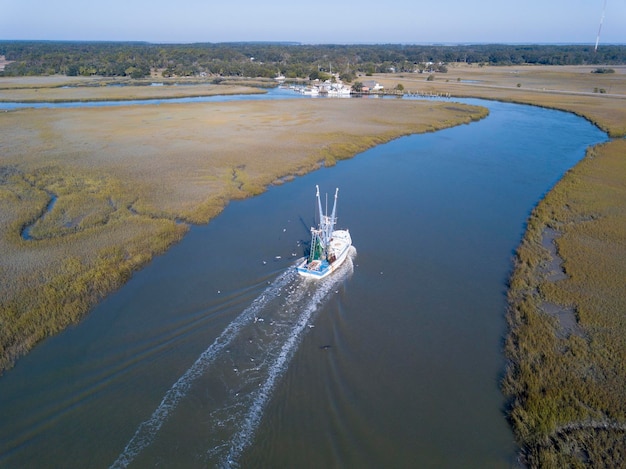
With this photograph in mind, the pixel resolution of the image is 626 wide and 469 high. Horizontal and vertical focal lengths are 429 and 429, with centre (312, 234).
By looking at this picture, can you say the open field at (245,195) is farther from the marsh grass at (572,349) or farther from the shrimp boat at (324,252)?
the shrimp boat at (324,252)

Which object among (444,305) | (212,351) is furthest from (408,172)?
(212,351)

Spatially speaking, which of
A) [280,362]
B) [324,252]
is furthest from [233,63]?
[280,362]

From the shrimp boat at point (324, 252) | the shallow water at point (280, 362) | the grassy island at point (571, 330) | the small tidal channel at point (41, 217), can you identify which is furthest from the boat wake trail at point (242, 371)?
the small tidal channel at point (41, 217)

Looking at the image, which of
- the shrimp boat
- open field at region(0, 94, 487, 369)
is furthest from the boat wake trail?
open field at region(0, 94, 487, 369)

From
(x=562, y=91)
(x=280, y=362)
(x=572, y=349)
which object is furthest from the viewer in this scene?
(x=562, y=91)

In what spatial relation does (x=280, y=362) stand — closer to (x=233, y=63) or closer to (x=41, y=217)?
(x=41, y=217)

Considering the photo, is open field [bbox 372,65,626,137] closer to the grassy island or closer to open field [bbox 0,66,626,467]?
open field [bbox 0,66,626,467]
